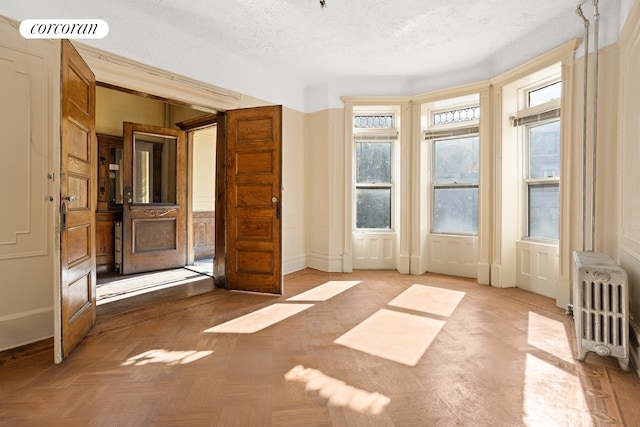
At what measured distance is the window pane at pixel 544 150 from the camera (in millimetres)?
4141

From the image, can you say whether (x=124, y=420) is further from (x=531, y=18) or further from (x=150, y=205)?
(x=531, y=18)

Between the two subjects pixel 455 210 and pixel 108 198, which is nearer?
pixel 455 210

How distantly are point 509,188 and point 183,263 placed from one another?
5.38 metres

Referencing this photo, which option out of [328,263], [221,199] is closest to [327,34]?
[221,199]

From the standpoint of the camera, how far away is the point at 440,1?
134 inches

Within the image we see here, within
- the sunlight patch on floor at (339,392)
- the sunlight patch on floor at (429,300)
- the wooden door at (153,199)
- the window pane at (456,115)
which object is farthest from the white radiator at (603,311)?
the wooden door at (153,199)

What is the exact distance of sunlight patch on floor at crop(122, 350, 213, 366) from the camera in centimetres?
241

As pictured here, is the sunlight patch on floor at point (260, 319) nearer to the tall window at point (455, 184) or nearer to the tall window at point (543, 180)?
the tall window at point (455, 184)

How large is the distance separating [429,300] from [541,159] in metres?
2.36

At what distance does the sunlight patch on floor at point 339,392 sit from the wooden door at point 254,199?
2.00 metres

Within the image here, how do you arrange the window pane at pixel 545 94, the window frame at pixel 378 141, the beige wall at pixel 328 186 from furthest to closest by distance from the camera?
the window frame at pixel 378 141 < the beige wall at pixel 328 186 < the window pane at pixel 545 94

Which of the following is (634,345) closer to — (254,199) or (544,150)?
(544,150)

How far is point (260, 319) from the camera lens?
10.9 ft

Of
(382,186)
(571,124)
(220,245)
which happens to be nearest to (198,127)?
(220,245)
